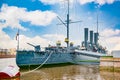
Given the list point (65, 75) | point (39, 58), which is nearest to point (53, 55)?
point (39, 58)

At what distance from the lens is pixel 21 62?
46406 millimetres

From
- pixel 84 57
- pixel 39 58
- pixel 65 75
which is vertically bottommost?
pixel 65 75

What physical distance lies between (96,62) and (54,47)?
16.3m

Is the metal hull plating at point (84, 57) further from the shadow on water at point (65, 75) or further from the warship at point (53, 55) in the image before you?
the shadow on water at point (65, 75)

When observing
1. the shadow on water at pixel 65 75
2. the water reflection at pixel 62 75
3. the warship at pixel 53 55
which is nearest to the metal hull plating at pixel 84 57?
the warship at pixel 53 55

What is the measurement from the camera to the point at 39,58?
52938mm

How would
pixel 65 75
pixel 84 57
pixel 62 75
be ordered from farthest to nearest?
pixel 84 57
pixel 65 75
pixel 62 75

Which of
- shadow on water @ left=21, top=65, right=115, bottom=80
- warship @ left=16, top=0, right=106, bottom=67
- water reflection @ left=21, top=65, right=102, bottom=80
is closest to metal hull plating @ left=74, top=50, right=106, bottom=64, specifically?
warship @ left=16, top=0, right=106, bottom=67

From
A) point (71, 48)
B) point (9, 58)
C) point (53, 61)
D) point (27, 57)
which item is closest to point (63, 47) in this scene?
point (71, 48)

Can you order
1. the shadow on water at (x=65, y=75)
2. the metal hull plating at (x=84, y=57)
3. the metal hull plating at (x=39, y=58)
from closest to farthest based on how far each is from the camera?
the shadow on water at (x=65, y=75) < the metal hull plating at (x=39, y=58) < the metal hull plating at (x=84, y=57)

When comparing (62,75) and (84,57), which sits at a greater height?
(84,57)

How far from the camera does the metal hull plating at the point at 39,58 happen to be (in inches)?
1839

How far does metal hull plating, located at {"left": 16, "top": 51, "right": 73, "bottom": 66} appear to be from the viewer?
4672 centimetres

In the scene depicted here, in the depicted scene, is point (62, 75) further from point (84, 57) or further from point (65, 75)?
point (84, 57)
